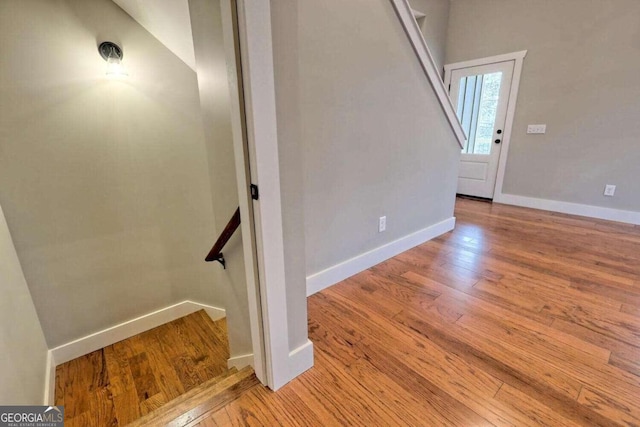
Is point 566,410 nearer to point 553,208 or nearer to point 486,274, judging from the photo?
point 486,274

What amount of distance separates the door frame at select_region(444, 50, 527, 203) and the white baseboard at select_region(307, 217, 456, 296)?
1754 mm

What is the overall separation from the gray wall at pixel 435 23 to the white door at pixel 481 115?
15.0 inches

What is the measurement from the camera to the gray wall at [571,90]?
2822 mm

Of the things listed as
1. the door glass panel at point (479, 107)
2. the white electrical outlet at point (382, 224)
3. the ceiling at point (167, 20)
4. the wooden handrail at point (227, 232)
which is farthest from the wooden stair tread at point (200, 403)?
the door glass panel at point (479, 107)

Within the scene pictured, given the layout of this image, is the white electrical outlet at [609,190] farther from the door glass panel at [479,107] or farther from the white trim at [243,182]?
the white trim at [243,182]

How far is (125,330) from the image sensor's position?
2387mm

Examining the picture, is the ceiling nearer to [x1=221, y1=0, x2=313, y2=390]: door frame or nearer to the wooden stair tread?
[x1=221, y1=0, x2=313, y2=390]: door frame

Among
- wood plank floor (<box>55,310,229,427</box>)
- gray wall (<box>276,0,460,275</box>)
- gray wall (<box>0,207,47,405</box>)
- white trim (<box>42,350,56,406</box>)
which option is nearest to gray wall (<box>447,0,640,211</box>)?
gray wall (<box>276,0,460,275</box>)

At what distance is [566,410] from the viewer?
3.31 feet

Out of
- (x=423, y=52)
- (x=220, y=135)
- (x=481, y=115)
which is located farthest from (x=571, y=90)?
(x=220, y=135)

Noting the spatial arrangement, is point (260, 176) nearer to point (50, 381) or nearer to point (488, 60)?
point (50, 381)

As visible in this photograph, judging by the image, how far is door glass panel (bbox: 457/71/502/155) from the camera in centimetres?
375

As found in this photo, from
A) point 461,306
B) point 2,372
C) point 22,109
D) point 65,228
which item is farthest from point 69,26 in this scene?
point 461,306

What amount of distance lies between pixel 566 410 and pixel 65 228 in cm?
289
